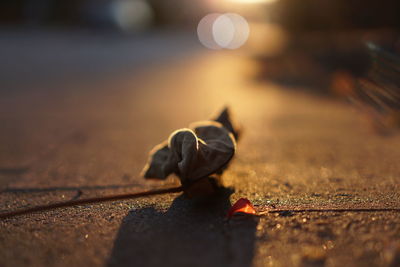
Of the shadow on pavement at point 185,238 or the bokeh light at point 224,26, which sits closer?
the shadow on pavement at point 185,238

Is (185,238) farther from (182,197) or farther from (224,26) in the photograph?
(224,26)

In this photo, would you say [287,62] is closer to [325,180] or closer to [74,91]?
[74,91]

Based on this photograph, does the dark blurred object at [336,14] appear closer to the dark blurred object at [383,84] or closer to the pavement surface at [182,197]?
the pavement surface at [182,197]

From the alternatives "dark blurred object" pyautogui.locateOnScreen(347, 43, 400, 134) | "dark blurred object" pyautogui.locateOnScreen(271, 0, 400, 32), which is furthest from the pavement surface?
"dark blurred object" pyautogui.locateOnScreen(271, 0, 400, 32)

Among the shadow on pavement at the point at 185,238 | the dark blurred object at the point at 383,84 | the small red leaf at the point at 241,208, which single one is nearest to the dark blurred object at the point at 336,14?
the dark blurred object at the point at 383,84

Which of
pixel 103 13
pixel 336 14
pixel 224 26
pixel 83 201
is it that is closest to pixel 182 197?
pixel 83 201

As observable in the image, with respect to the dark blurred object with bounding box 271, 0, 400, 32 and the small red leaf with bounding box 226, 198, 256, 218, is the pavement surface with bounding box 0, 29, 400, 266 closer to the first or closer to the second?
the small red leaf with bounding box 226, 198, 256, 218
